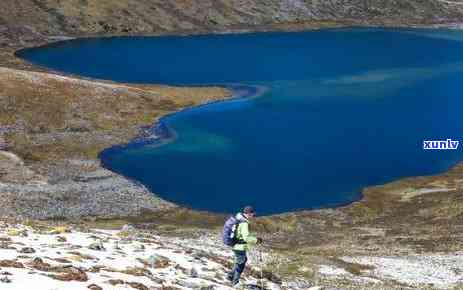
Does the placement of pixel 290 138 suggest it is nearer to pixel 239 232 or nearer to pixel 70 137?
pixel 70 137

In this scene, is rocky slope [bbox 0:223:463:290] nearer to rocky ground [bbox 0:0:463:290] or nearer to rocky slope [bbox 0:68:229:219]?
rocky ground [bbox 0:0:463:290]

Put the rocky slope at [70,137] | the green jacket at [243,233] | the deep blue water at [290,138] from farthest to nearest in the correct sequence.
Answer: the deep blue water at [290,138]
the rocky slope at [70,137]
the green jacket at [243,233]

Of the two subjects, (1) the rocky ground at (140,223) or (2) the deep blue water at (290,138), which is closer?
(1) the rocky ground at (140,223)

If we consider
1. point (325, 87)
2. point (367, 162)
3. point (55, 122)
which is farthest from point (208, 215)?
point (325, 87)

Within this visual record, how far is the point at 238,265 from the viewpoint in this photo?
33.6 m

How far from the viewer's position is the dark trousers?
32.7 metres

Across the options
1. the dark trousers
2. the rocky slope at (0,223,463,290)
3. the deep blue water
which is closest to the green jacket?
the dark trousers

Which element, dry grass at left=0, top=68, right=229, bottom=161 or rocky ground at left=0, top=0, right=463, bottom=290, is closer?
rocky ground at left=0, top=0, right=463, bottom=290

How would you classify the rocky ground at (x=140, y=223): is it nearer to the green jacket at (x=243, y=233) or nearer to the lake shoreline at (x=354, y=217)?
the lake shoreline at (x=354, y=217)

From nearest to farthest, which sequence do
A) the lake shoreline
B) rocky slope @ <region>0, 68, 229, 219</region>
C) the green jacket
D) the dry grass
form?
the green jacket < the lake shoreline < rocky slope @ <region>0, 68, 229, 219</region> < the dry grass

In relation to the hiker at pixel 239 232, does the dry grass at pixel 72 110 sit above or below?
above

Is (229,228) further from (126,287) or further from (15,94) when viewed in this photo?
(15,94)

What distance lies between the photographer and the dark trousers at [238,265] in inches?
1289

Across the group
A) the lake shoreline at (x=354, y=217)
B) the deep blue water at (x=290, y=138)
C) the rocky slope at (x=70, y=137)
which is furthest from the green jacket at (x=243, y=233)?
the deep blue water at (x=290, y=138)
